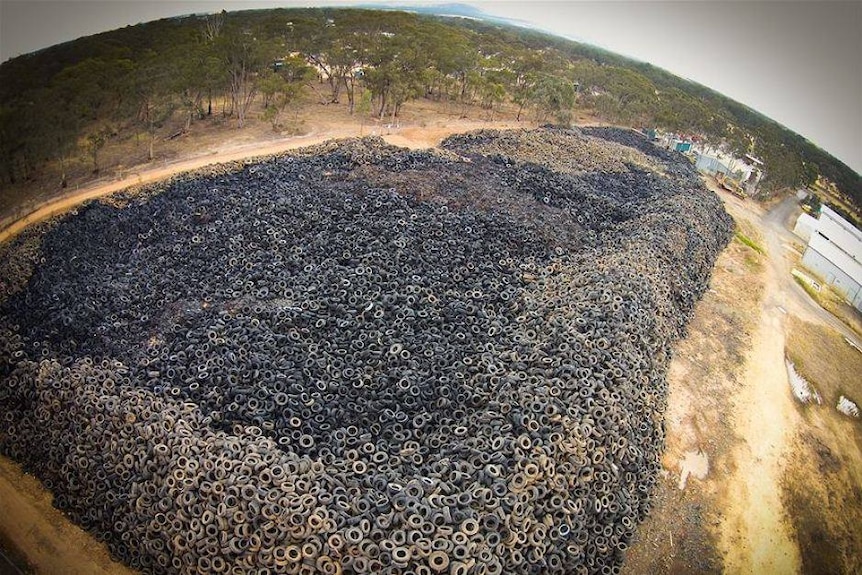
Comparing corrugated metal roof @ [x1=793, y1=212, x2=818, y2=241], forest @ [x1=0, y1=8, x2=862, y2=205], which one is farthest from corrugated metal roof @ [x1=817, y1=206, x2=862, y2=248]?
forest @ [x1=0, y1=8, x2=862, y2=205]

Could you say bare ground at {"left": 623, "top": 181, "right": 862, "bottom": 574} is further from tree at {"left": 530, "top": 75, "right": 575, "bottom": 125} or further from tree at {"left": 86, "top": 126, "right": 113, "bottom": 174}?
tree at {"left": 530, "top": 75, "right": 575, "bottom": 125}

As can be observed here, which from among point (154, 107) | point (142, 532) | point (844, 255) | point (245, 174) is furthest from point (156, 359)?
point (844, 255)

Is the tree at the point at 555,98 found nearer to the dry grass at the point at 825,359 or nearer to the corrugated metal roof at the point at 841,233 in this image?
the corrugated metal roof at the point at 841,233

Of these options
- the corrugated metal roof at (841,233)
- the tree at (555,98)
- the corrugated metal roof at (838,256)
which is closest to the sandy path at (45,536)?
the corrugated metal roof at (838,256)

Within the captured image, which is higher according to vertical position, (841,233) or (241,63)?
(841,233)

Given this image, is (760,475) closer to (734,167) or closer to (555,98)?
(555,98)

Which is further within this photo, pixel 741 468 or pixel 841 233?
pixel 841 233

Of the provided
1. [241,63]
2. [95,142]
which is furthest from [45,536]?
[241,63]

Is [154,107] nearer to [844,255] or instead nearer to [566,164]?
[566,164]
